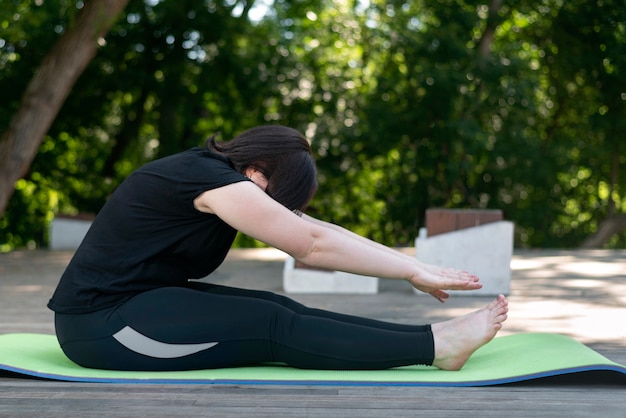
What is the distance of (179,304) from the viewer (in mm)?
2348

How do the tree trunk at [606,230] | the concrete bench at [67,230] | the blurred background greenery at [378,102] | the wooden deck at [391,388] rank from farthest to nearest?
the tree trunk at [606,230]
the blurred background greenery at [378,102]
the concrete bench at [67,230]
the wooden deck at [391,388]

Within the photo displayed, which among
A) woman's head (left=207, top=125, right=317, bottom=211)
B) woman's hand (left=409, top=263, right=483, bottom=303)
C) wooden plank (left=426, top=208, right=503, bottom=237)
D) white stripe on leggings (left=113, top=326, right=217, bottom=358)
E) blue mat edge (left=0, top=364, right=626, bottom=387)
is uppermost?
woman's head (left=207, top=125, right=317, bottom=211)

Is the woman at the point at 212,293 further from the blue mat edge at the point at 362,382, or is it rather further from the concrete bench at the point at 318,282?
the concrete bench at the point at 318,282

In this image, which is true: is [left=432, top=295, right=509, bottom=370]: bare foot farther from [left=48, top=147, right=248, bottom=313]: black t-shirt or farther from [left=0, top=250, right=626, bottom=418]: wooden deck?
[left=48, top=147, right=248, bottom=313]: black t-shirt

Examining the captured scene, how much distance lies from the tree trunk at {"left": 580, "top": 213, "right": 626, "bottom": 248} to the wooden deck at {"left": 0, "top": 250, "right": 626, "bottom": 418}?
4.44 metres

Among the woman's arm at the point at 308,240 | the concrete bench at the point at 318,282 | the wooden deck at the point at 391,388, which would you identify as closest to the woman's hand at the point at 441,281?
the woman's arm at the point at 308,240

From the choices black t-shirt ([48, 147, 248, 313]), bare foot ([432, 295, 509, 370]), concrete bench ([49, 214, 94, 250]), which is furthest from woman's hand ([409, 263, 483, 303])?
concrete bench ([49, 214, 94, 250])

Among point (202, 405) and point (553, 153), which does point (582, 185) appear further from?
point (202, 405)

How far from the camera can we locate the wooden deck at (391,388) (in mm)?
2066

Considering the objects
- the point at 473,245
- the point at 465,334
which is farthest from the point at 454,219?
the point at 465,334

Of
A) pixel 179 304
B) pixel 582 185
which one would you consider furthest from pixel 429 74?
pixel 179 304

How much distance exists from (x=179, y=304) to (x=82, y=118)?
7.81m

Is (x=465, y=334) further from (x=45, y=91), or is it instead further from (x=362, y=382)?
(x=45, y=91)

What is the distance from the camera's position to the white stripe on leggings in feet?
7.69
